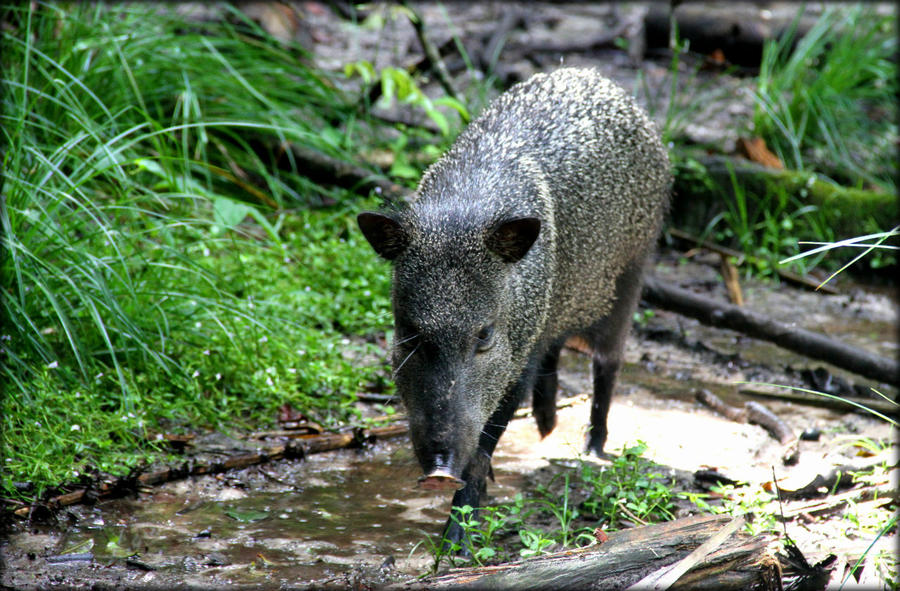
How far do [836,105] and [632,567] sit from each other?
20.8 feet

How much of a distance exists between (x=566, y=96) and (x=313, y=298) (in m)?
1.86

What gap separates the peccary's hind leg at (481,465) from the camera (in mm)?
3643

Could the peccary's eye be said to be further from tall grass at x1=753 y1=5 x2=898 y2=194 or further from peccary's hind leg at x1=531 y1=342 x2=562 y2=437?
tall grass at x1=753 y1=5 x2=898 y2=194

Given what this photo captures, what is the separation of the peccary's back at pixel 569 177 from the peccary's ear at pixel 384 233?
33cm

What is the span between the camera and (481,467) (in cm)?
387

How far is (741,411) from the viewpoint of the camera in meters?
5.00

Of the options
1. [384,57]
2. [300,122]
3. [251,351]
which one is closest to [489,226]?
[251,351]

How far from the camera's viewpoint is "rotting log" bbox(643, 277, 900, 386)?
16.9 ft

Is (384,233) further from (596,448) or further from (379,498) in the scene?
(596,448)

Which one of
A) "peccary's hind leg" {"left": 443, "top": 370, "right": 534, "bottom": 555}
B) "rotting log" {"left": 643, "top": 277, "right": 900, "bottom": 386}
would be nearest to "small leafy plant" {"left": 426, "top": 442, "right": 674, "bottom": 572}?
"peccary's hind leg" {"left": 443, "top": 370, "right": 534, "bottom": 555}

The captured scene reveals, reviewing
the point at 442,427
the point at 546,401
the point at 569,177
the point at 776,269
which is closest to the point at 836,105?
the point at 776,269

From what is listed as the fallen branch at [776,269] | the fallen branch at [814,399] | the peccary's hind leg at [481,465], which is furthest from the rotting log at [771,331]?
the peccary's hind leg at [481,465]

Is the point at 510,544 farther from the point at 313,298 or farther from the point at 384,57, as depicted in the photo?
the point at 384,57

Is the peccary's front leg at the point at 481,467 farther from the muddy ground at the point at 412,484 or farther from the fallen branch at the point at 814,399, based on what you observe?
the fallen branch at the point at 814,399
